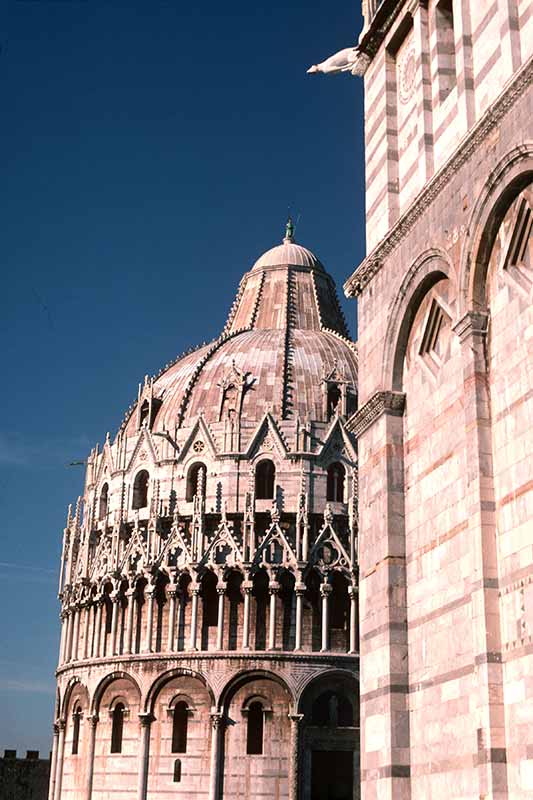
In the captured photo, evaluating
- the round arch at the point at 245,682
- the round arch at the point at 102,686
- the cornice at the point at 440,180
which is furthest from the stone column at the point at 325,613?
the cornice at the point at 440,180

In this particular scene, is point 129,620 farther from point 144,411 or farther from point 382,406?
point 382,406

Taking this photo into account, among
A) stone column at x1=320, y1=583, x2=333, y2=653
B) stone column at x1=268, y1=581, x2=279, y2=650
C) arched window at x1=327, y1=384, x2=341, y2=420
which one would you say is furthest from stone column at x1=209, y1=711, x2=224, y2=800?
arched window at x1=327, y1=384, x2=341, y2=420

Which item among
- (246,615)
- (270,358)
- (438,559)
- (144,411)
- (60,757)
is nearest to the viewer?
(438,559)

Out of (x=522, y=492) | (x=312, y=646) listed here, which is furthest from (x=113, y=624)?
(x=522, y=492)

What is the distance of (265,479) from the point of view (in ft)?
183

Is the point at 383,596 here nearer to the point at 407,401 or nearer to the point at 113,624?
the point at 407,401

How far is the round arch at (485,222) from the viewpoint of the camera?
15578mm

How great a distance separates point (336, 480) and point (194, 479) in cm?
696

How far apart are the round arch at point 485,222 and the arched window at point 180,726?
38603 mm

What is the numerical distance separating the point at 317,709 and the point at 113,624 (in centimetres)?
1056

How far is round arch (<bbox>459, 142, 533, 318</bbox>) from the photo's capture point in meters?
15.6

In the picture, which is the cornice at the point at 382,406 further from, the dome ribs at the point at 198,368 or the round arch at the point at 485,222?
the dome ribs at the point at 198,368

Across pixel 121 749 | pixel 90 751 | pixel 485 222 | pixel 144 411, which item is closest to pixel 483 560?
pixel 485 222

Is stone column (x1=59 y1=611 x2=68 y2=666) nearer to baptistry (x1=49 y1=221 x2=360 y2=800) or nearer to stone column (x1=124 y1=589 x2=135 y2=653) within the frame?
baptistry (x1=49 y1=221 x2=360 y2=800)
